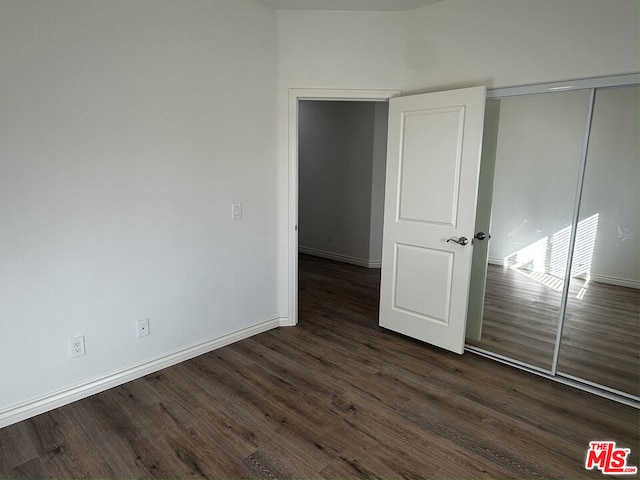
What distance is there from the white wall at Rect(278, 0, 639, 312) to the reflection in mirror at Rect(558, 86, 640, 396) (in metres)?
0.31

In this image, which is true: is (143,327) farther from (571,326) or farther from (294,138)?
(571,326)

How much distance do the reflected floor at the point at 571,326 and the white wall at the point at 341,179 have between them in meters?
2.79

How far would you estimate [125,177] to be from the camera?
2.47 meters

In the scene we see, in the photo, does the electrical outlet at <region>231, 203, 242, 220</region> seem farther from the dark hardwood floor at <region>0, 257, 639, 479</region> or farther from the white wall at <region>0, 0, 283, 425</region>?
the dark hardwood floor at <region>0, 257, 639, 479</region>

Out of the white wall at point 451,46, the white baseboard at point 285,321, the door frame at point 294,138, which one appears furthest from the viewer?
the white baseboard at point 285,321

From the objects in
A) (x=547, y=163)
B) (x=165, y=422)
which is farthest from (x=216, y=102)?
(x=547, y=163)

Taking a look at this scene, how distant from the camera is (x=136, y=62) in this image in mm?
2434

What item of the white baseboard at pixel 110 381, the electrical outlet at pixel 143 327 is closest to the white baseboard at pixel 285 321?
the white baseboard at pixel 110 381

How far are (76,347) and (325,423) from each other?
157cm

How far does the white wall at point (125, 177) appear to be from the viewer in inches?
82.8

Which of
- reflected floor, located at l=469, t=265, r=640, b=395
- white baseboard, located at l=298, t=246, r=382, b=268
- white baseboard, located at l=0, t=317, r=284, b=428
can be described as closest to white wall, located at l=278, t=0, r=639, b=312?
white baseboard, located at l=0, t=317, r=284, b=428

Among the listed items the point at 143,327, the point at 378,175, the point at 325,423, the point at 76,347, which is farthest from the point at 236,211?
the point at 378,175

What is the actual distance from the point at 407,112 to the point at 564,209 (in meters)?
1.31

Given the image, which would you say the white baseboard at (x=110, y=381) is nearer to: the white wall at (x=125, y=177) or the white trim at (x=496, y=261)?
the white wall at (x=125, y=177)
